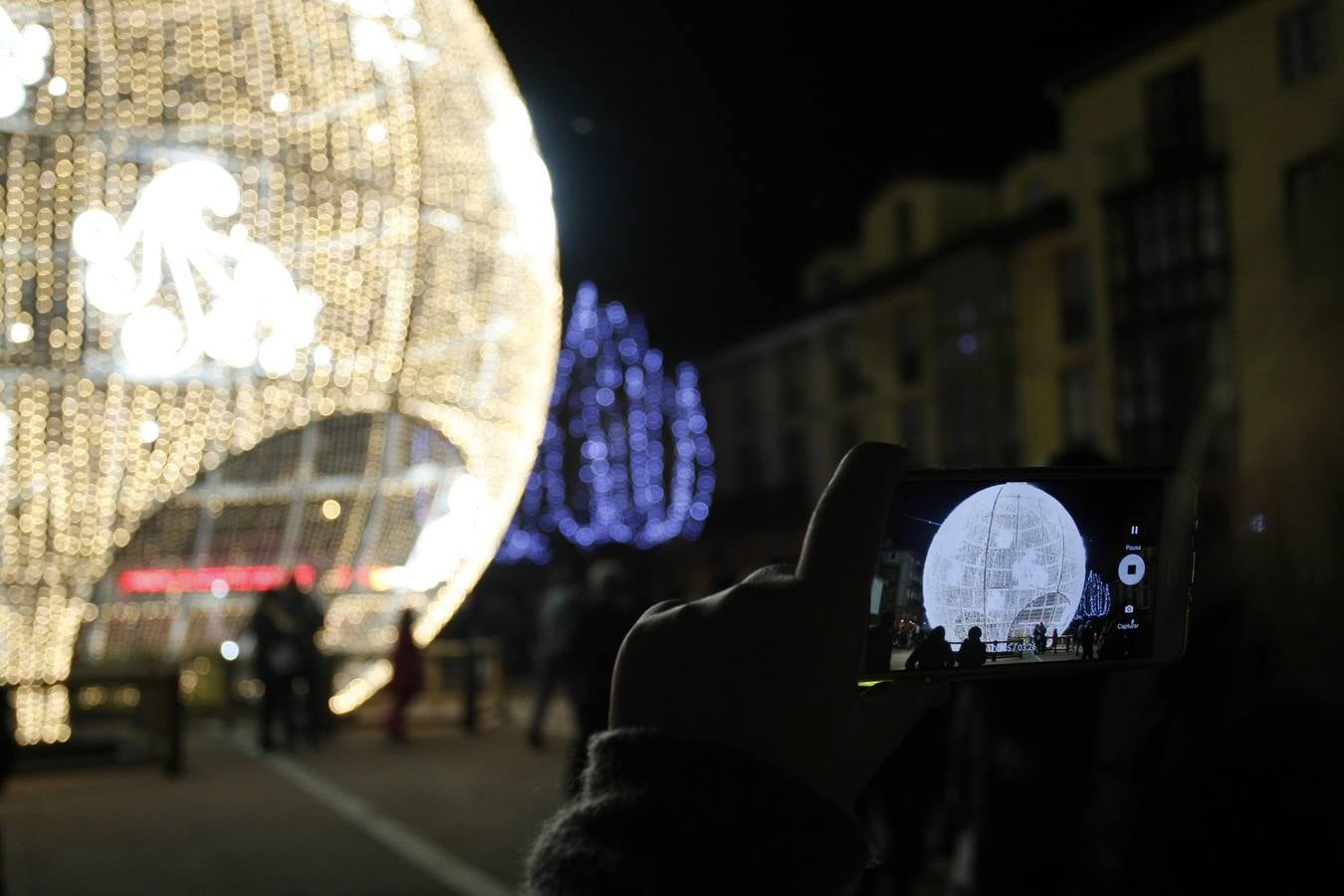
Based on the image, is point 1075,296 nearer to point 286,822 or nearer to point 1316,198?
point 286,822

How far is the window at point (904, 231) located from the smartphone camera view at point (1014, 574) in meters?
32.8

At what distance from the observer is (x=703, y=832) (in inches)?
42.3

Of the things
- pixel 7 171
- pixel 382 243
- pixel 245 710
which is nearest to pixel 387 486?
pixel 382 243

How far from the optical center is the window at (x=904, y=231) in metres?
33.5

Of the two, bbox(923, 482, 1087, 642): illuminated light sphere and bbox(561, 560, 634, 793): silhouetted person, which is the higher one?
bbox(923, 482, 1087, 642): illuminated light sphere

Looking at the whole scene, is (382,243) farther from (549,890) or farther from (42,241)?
(549,890)

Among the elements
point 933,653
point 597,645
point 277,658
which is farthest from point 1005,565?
point 277,658

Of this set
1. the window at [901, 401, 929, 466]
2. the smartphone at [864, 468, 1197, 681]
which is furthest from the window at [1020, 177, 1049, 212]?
the smartphone at [864, 468, 1197, 681]

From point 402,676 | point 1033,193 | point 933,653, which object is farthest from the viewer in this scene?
point 1033,193

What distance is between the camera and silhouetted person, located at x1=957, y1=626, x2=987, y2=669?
1196 mm

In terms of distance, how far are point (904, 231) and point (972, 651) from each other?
33.4m

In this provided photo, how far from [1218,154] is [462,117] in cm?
1862

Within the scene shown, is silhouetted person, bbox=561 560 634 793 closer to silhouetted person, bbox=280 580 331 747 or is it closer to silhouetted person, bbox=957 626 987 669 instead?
silhouetted person, bbox=280 580 331 747

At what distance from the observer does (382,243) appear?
7.69 metres
